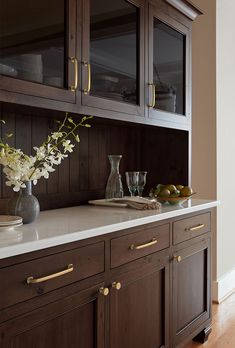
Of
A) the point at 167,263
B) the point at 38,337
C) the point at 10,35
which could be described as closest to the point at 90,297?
the point at 38,337

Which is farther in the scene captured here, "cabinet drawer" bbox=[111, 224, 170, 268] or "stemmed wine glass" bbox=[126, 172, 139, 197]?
"stemmed wine glass" bbox=[126, 172, 139, 197]

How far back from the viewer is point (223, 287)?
3.18 meters

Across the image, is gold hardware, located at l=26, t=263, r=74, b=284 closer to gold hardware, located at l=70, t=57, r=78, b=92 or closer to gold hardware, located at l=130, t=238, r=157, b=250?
gold hardware, located at l=130, t=238, r=157, b=250

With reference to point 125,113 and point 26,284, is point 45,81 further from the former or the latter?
point 26,284

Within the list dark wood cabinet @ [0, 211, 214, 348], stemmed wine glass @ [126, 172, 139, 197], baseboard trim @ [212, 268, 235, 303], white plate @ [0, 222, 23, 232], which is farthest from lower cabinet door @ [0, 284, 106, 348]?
baseboard trim @ [212, 268, 235, 303]

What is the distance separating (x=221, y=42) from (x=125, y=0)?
153cm

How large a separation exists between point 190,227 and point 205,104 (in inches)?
54.0

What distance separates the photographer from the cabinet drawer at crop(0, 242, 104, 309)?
3.69 feet

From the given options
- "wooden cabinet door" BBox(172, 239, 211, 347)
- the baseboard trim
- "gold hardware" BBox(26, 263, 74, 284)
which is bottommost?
the baseboard trim

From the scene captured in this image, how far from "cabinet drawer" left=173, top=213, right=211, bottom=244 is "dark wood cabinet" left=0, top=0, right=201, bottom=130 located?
568 mm

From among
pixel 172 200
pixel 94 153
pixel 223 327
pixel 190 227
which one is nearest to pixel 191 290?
pixel 190 227

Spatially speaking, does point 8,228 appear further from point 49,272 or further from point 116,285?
point 116,285

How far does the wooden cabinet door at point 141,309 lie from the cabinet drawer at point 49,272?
7.4 inches

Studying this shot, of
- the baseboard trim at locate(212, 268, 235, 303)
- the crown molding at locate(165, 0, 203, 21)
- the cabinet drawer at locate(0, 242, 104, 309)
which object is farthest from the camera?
the baseboard trim at locate(212, 268, 235, 303)
